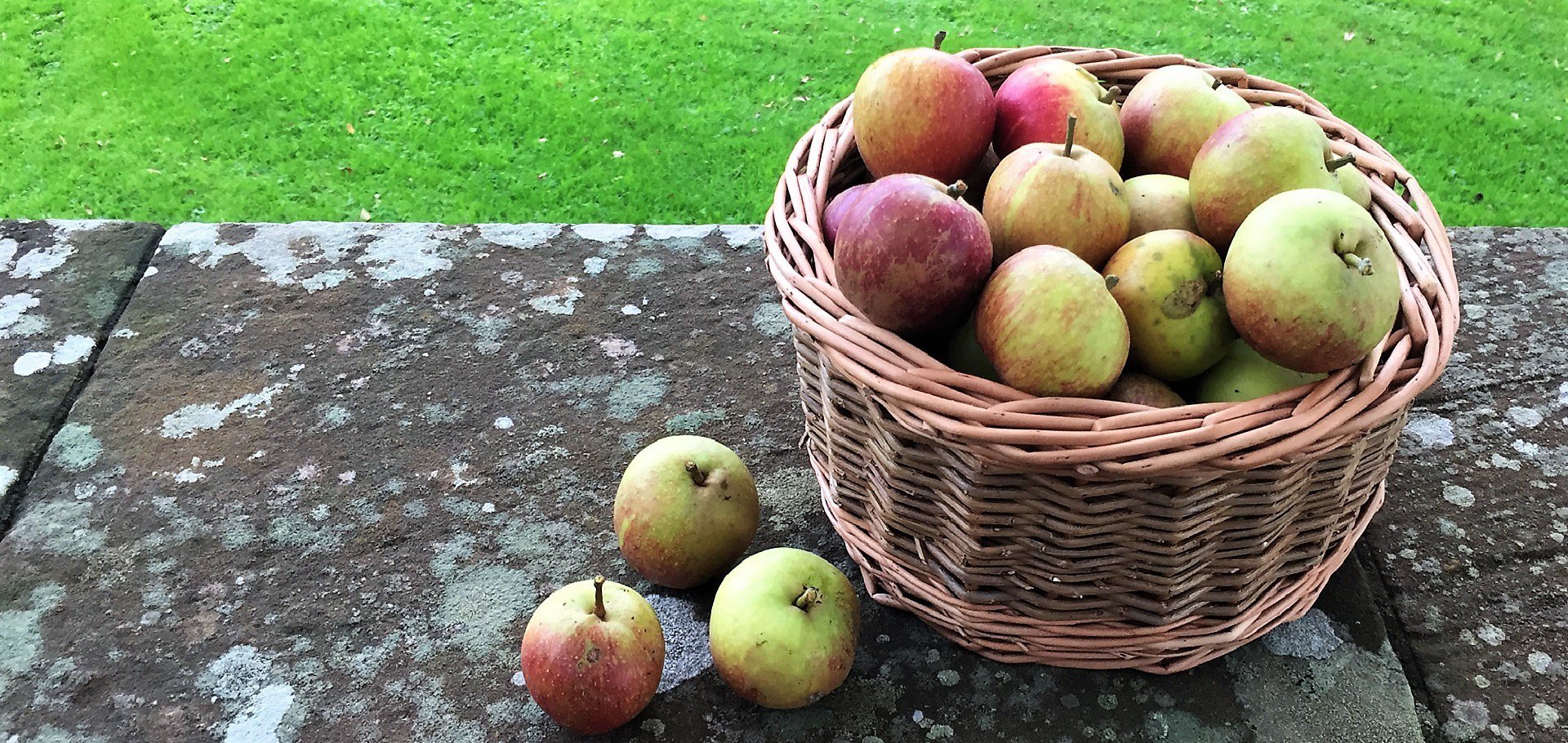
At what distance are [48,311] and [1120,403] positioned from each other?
72.5 inches

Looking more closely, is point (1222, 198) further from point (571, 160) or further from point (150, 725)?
point (571, 160)

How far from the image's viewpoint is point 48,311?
1882 millimetres

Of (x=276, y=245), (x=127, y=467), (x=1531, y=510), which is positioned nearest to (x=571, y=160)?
(x=276, y=245)

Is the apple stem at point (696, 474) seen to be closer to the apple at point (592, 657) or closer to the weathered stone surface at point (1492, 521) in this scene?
the apple at point (592, 657)

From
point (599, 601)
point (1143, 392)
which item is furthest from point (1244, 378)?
point (599, 601)

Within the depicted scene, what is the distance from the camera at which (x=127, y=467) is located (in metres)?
1.61

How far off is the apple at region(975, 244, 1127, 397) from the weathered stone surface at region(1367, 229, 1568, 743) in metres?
0.63

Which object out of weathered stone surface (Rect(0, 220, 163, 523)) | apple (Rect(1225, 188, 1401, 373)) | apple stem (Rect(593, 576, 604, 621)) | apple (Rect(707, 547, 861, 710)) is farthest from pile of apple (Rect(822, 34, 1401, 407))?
weathered stone surface (Rect(0, 220, 163, 523))

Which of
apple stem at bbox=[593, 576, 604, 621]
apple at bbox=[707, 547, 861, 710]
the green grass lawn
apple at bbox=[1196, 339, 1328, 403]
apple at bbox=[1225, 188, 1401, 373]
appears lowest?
the green grass lawn

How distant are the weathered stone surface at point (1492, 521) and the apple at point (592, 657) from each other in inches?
38.4

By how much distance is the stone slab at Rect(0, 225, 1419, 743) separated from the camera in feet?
4.29

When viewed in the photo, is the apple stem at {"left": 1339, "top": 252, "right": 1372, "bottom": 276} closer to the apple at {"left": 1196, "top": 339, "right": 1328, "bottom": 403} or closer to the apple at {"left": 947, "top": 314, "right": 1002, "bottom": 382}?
the apple at {"left": 1196, "top": 339, "right": 1328, "bottom": 403}

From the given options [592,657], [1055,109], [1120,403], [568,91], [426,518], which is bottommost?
[568,91]

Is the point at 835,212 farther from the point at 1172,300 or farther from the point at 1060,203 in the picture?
the point at 1172,300
